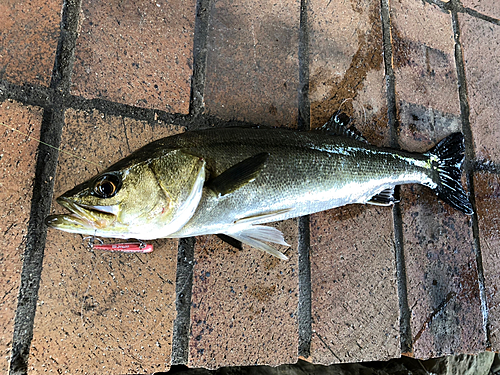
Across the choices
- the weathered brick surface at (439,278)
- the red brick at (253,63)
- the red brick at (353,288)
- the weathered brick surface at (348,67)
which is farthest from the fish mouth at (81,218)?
the weathered brick surface at (439,278)

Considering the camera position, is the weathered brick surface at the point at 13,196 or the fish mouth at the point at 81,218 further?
the weathered brick surface at the point at 13,196

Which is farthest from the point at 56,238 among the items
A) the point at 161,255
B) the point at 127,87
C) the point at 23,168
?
the point at 127,87

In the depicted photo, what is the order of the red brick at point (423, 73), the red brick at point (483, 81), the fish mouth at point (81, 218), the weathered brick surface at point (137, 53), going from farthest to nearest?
the red brick at point (483, 81) < the red brick at point (423, 73) < the weathered brick surface at point (137, 53) < the fish mouth at point (81, 218)

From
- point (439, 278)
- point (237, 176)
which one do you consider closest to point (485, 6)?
point (439, 278)

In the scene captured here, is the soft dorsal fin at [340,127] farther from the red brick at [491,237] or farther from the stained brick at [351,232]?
the red brick at [491,237]

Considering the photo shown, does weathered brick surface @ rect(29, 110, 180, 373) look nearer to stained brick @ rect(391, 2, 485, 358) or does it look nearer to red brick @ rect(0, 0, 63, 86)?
red brick @ rect(0, 0, 63, 86)

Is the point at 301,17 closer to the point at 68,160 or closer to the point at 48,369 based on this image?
the point at 68,160

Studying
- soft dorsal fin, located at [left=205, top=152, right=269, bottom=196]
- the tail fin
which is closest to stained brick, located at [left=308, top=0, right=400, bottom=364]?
the tail fin
